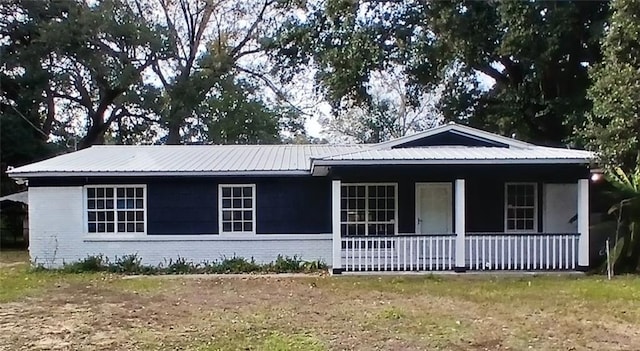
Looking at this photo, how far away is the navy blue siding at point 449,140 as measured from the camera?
1533cm

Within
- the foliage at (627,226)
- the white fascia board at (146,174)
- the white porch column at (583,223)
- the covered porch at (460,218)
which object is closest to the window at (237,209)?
the white fascia board at (146,174)

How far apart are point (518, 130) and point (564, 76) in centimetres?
239

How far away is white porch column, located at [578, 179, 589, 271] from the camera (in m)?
13.8

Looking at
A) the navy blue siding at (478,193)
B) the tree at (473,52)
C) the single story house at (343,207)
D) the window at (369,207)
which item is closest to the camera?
the single story house at (343,207)

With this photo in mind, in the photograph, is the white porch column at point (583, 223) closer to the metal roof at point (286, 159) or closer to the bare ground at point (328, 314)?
the metal roof at point (286, 159)

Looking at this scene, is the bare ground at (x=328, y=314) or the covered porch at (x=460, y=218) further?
the covered porch at (x=460, y=218)

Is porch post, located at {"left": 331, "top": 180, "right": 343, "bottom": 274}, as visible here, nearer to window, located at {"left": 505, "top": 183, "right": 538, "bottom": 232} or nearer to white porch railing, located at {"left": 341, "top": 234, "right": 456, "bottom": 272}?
white porch railing, located at {"left": 341, "top": 234, "right": 456, "bottom": 272}

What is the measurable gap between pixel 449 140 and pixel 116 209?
867 centimetres

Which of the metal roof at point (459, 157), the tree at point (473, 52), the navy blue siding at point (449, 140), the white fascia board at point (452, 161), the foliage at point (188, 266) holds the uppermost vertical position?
the tree at point (473, 52)

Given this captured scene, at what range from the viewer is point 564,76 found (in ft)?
65.0

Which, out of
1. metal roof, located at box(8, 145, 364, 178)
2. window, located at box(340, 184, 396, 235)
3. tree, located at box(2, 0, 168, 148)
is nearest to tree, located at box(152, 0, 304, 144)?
tree, located at box(2, 0, 168, 148)

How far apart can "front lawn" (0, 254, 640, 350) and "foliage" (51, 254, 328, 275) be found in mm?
1089

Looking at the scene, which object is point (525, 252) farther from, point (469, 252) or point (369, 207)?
point (369, 207)

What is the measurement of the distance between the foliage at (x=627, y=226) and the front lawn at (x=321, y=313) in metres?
1.13
